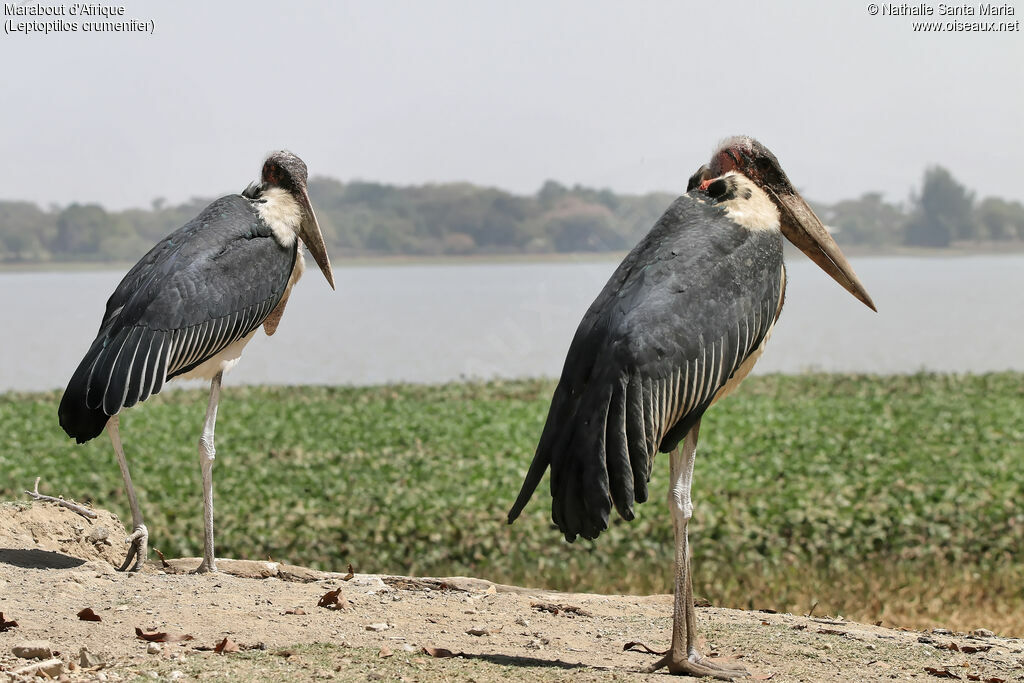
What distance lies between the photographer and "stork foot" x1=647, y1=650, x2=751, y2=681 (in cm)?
378

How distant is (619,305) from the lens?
368 centimetres

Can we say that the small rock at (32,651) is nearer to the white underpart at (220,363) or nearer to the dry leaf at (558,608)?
the white underpart at (220,363)

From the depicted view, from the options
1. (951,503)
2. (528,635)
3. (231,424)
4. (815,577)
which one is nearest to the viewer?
(528,635)

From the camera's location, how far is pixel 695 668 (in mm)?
3812

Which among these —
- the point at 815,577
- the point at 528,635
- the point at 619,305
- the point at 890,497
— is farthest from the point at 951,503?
the point at 619,305

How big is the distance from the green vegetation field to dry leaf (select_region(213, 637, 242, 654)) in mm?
2916

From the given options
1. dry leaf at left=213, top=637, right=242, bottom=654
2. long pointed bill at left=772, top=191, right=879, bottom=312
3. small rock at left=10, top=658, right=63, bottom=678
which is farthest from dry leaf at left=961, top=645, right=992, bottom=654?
small rock at left=10, top=658, right=63, bottom=678

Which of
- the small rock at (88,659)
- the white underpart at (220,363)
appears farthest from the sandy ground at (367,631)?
the white underpart at (220,363)

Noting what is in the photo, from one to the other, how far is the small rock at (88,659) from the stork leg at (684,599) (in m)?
1.84

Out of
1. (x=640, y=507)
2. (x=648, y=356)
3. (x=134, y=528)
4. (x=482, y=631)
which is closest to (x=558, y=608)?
(x=482, y=631)

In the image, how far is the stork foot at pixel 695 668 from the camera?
378 cm

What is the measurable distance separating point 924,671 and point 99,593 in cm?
319

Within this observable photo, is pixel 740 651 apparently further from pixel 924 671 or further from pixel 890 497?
pixel 890 497

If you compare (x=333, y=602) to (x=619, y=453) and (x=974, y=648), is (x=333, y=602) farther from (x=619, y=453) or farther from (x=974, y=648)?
(x=974, y=648)
